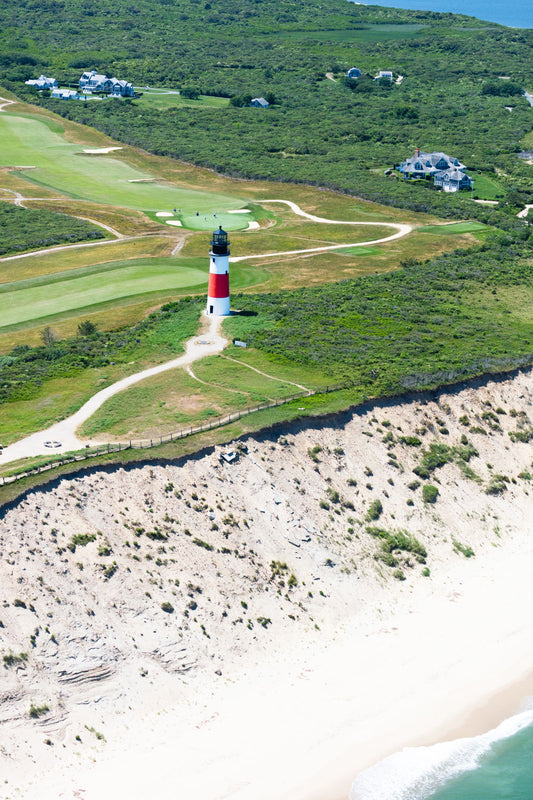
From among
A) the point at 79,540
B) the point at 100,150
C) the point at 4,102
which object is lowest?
the point at 79,540

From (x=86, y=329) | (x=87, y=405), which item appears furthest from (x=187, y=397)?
(x=86, y=329)

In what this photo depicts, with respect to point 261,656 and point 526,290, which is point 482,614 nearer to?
point 261,656

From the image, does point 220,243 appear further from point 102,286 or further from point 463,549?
point 463,549

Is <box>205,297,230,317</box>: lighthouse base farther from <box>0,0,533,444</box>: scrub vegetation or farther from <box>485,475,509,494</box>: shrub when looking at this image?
<box>485,475,509,494</box>: shrub

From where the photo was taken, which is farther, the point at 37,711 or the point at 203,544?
the point at 203,544

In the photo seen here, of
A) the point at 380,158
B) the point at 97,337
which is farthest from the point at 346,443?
the point at 380,158

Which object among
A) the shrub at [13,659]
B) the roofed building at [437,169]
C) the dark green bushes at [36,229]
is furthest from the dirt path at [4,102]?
the shrub at [13,659]

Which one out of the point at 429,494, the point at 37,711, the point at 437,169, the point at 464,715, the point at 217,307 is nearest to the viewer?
the point at 37,711
